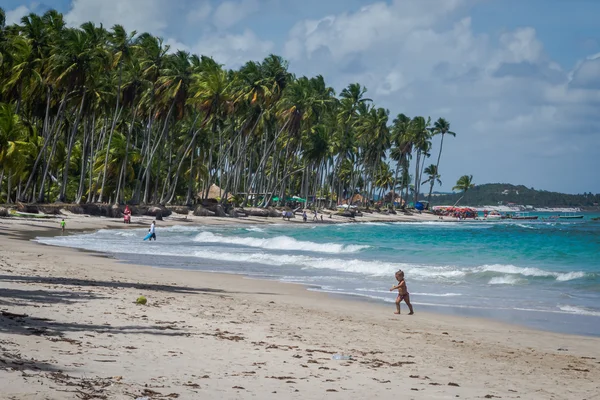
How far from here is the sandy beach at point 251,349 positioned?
6.87 m

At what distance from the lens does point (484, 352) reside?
10.7m

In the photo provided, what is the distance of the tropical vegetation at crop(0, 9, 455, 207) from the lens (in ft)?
169

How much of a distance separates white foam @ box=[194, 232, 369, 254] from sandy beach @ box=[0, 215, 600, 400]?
22.1 m

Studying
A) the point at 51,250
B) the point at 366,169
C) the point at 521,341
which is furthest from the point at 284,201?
the point at 521,341

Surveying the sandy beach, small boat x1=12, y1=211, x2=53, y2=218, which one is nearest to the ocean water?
the sandy beach

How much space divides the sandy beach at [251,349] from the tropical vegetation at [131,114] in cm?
2933

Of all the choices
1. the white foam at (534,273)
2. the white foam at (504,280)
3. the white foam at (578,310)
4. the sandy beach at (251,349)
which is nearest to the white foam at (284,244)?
the white foam at (534,273)

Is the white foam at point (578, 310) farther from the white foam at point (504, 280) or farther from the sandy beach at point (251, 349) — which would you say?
the white foam at point (504, 280)

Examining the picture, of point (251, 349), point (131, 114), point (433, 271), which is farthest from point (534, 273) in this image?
point (131, 114)

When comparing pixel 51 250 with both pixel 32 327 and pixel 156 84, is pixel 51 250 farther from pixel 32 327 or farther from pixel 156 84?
pixel 156 84

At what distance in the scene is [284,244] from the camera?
42312 millimetres

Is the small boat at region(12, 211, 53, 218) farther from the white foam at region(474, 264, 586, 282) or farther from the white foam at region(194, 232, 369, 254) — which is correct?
the white foam at region(474, 264, 586, 282)

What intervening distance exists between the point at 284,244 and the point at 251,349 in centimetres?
3309

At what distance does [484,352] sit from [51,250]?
20.4 metres
